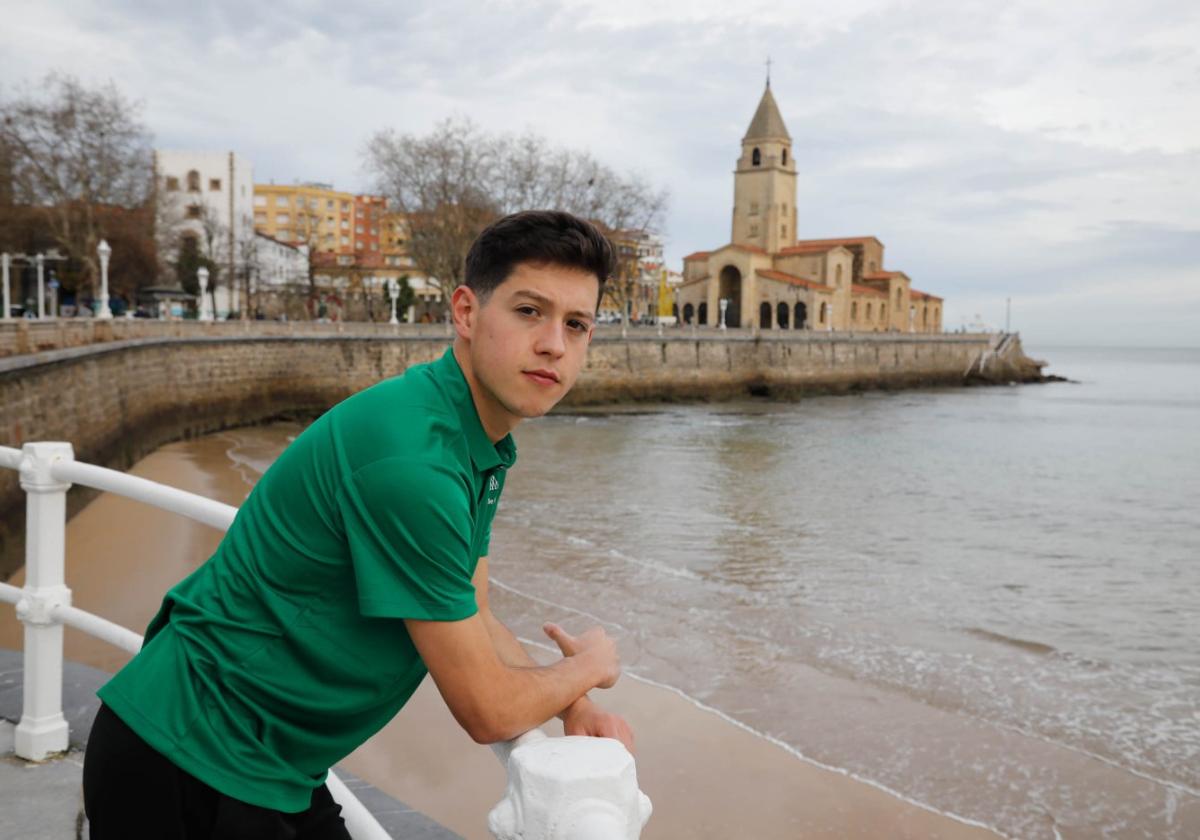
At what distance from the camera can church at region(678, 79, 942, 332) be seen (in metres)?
66.6

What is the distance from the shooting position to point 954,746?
18.8 ft

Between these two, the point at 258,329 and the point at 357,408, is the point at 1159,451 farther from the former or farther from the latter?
the point at 357,408

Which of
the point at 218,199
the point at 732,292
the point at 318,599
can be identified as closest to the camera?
the point at 318,599

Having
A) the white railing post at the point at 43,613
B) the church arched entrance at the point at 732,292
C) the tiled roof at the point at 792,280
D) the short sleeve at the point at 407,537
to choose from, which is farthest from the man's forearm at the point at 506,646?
the church arched entrance at the point at 732,292

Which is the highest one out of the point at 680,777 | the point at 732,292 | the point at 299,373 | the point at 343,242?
the point at 343,242

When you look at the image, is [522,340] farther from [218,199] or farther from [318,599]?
[218,199]

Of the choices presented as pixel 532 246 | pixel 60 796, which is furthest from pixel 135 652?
pixel 532 246

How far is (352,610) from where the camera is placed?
129cm

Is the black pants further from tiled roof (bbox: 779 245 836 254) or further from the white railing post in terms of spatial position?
tiled roof (bbox: 779 245 836 254)

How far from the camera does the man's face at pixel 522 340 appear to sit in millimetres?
1375

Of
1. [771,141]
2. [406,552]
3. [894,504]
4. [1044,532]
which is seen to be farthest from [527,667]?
[771,141]

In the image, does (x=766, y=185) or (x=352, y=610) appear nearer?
(x=352, y=610)

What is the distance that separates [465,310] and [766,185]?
7535 centimetres

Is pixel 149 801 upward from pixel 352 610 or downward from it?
downward
